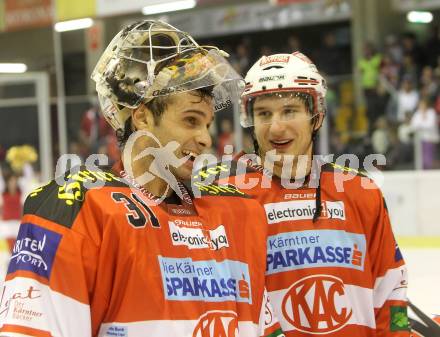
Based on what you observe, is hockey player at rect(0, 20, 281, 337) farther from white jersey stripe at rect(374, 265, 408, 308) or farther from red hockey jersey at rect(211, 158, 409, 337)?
white jersey stripe at rect(374, 265, 408, 308)

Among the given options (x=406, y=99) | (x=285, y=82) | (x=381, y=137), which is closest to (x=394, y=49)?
(x=406, y=99)

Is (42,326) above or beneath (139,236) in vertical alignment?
beneath

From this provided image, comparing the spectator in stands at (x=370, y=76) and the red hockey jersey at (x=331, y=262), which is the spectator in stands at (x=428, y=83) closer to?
the spectator in stands at (x=370, y=76)

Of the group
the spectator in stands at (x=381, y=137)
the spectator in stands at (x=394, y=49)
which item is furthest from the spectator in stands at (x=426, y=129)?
the spectator in stands at (x=394, y=49)

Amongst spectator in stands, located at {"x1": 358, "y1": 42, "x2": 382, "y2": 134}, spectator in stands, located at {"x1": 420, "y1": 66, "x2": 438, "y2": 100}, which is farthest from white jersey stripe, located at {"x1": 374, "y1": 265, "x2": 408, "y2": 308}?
spectator in stands, located at {"x1": 420, "y1": 66, "x2": 438, "y2": 100}

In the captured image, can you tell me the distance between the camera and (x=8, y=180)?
28.0ft

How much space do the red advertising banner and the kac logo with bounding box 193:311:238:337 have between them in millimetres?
9787

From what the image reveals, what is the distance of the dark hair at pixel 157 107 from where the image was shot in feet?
5.05

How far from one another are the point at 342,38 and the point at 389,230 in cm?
868

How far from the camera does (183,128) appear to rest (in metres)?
1.54

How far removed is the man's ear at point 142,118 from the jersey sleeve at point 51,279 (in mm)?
218

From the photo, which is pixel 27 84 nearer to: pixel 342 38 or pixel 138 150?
pixel 342 38

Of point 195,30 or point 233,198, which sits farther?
point 195,30

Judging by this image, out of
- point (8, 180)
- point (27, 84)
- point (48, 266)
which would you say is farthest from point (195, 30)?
point (48, 266)
